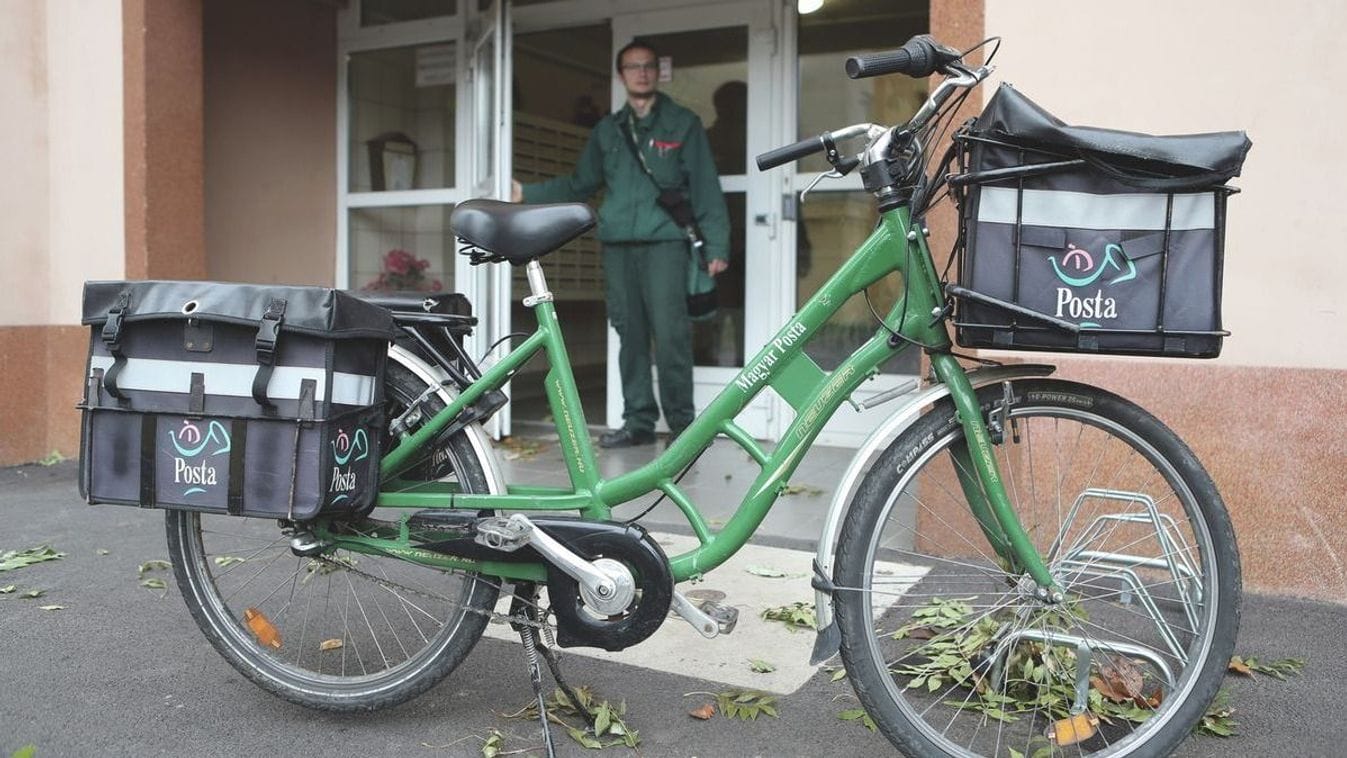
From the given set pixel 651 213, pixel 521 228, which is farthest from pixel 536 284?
pixel 651 213

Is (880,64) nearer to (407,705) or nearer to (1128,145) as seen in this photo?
(1128,145)

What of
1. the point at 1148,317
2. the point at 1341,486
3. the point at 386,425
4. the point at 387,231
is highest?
the point at 387,231

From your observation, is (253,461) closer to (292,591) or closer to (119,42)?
(292,591)

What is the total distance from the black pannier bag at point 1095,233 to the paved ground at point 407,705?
1.03 m

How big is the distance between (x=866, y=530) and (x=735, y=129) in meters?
4.42

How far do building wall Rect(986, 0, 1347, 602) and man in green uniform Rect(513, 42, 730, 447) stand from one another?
245cm

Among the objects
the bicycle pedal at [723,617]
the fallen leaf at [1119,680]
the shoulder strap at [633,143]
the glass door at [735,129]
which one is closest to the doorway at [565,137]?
the glass door at [735,129]

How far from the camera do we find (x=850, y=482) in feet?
7.21

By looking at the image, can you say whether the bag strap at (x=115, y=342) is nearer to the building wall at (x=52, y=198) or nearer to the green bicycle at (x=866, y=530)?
the green bicycle at (x=866, y=530)

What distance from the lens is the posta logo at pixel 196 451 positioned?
92.8 inches

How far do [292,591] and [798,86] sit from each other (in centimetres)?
404

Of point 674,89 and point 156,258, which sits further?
point 674,89

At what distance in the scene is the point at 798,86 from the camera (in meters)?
6.08

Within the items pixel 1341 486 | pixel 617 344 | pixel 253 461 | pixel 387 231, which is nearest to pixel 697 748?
pixel 253 461
